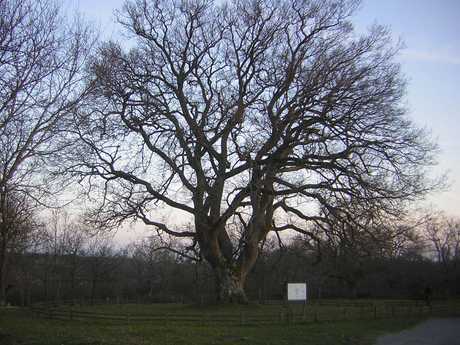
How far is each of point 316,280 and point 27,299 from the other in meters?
33.0

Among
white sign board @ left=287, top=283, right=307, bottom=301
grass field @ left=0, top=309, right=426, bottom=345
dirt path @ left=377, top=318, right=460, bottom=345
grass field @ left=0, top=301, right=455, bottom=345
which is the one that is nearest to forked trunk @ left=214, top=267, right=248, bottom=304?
grass field @ left=0, top=301, right=455, bottom=345

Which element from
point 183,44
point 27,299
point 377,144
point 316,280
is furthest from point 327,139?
point 27,299

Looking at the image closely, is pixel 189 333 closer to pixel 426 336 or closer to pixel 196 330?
pixel 196 330

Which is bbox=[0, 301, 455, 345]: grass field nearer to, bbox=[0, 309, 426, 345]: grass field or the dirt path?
bbox=[0, 309, 426, 345]: grass field

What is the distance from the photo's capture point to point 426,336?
67.7 ft

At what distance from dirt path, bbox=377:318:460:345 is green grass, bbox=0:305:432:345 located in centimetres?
69

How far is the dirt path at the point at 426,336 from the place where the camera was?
18.5m

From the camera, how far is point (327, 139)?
2516cm

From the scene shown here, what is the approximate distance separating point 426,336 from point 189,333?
31.2ft

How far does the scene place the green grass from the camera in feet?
53.3

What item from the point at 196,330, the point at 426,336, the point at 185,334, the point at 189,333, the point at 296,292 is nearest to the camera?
the point at 185,334

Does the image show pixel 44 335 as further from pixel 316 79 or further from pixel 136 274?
pixel 136 274

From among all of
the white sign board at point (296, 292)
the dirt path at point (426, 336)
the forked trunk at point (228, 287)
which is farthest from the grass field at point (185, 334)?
the forked trunk at point (228, 287)

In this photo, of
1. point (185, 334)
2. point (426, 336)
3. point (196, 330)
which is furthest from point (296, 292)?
point (185, 334)
